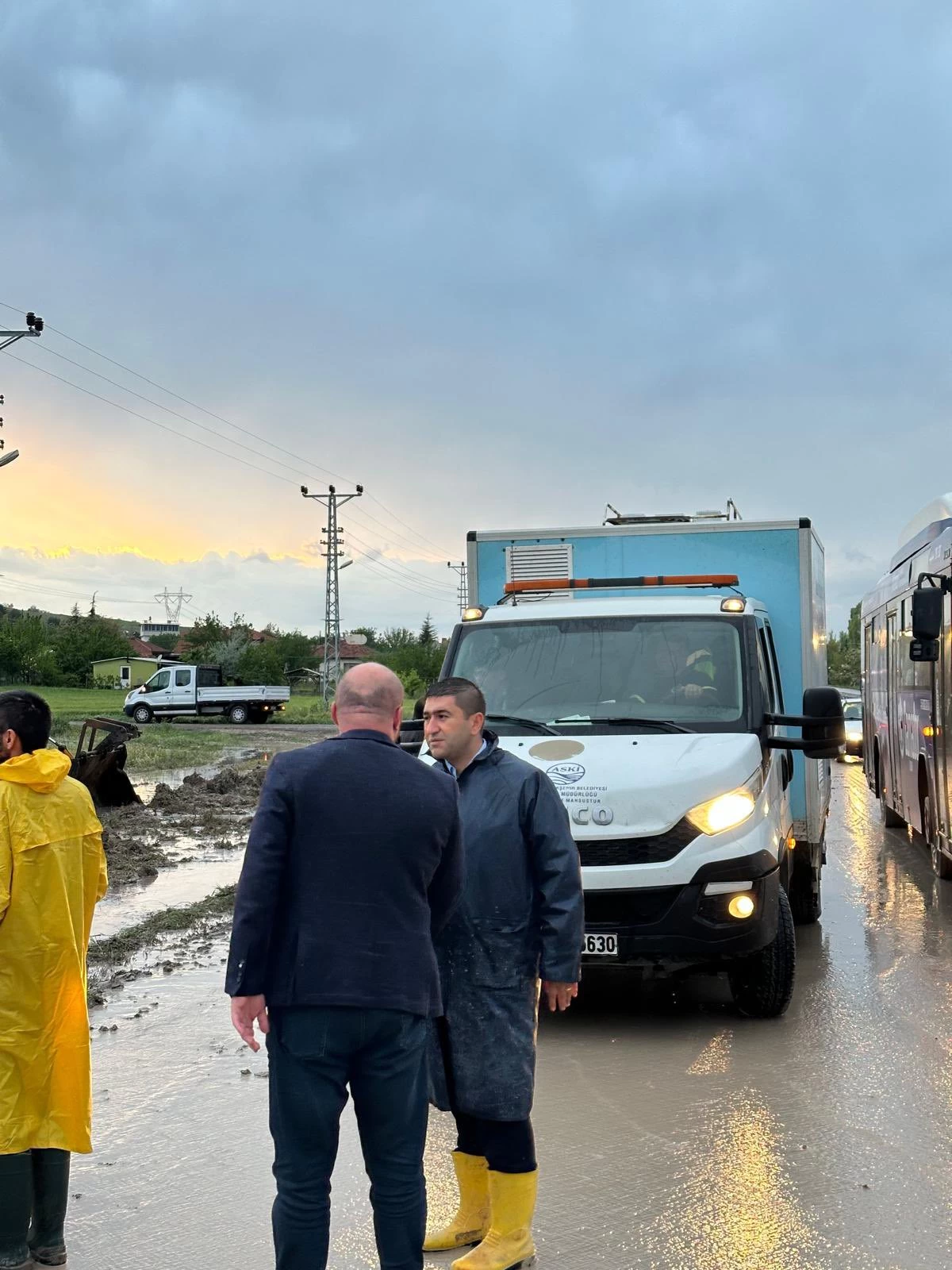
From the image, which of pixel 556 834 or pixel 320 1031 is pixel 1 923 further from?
pixel 556 834

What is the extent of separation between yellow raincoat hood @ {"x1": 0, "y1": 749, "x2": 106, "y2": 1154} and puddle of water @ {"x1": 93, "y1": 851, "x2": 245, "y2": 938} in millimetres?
6106

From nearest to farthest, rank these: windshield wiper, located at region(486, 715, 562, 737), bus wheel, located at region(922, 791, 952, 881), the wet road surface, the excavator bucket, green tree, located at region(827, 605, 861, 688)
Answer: the wet road surface
windshield wiper, located at region(486, 715, 562, 737)
bus wheel, located at region(922, 791, 952, 881)
the excavator bucket
green tree, located at region(827, 605, 861, 688)

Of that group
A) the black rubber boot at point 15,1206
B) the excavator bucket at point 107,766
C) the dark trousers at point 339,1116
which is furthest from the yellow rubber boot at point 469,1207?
the excavator bucket at point 107,766

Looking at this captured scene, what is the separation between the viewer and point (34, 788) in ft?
13.6

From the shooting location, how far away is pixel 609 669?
7.82 m

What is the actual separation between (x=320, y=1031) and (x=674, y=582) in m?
6.06

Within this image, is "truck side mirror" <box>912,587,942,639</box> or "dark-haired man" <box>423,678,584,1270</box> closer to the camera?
"dark-haired man" <box>423,678,584,1270</box>

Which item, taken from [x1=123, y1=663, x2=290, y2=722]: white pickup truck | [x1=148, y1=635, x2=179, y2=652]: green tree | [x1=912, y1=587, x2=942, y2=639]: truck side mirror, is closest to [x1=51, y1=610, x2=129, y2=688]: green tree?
[x1=148, y1=635, x2=179, y2=652]: green tree

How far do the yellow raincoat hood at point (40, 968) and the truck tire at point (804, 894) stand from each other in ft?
20.9

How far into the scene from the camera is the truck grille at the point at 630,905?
6.71 m

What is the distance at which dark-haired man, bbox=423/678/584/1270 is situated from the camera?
414 cm

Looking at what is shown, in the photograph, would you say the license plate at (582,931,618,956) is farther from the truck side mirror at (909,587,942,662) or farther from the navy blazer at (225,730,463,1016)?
the truck side mirror at (909,587,942,662)

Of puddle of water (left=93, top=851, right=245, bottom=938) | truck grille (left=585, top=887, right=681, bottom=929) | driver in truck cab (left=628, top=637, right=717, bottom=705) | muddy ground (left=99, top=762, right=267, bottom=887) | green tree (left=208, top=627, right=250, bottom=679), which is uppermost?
green tree (left=208, top=627, right=250, bottom=679)

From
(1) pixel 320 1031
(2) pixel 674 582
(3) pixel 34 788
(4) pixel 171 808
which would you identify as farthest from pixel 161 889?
(1) pixel 320 1031
